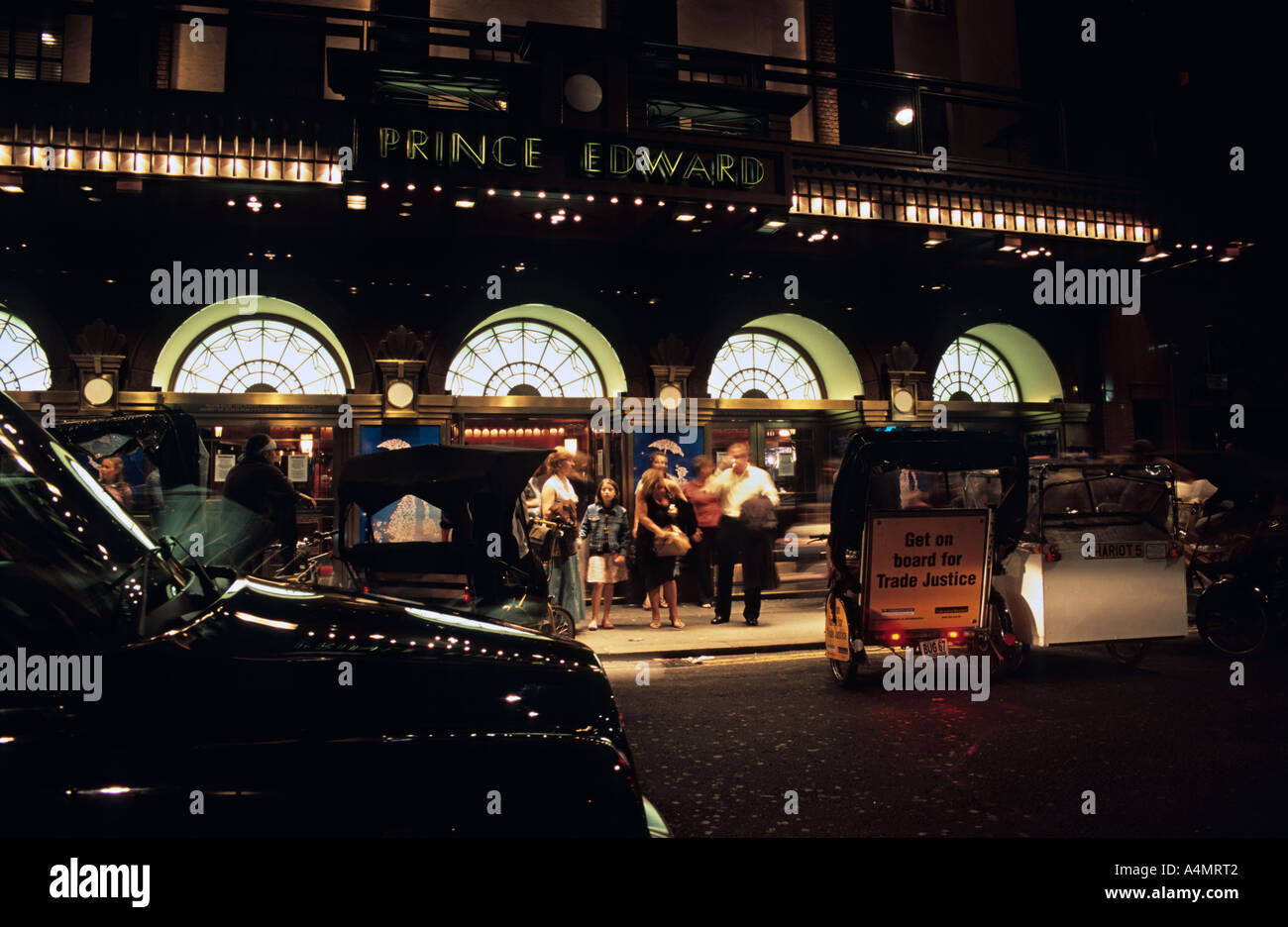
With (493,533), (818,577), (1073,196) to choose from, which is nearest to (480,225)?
(493,533)

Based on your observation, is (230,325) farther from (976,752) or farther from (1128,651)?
(1128,651)

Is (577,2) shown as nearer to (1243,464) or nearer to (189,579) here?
(1243,464)

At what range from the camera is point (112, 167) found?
1102 cm

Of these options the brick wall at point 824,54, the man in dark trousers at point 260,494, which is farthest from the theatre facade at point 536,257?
the man in dark trousers at point 260,494

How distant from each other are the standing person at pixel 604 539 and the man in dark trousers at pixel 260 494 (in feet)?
12.5

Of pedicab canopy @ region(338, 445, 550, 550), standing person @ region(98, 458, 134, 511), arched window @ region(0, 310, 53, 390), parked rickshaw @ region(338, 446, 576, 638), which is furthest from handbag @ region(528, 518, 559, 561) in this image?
arched window @ region(0, 310, 53, 390)

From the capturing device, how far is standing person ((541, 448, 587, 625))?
10.5m

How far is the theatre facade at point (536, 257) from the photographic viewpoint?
11.6 meters

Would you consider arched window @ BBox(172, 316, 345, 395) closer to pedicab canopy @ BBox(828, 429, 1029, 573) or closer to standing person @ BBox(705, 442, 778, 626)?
standing person @ BBox(705, 442, 778, 626)

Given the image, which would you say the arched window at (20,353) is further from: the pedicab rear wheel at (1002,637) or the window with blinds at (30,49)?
the pedicab rear wheel at (1002,637)

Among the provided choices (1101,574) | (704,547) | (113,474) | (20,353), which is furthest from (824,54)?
(20,353)

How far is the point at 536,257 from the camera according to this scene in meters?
14.4

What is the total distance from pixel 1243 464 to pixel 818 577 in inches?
280

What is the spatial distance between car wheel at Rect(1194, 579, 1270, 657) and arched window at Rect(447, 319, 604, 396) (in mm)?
9887
